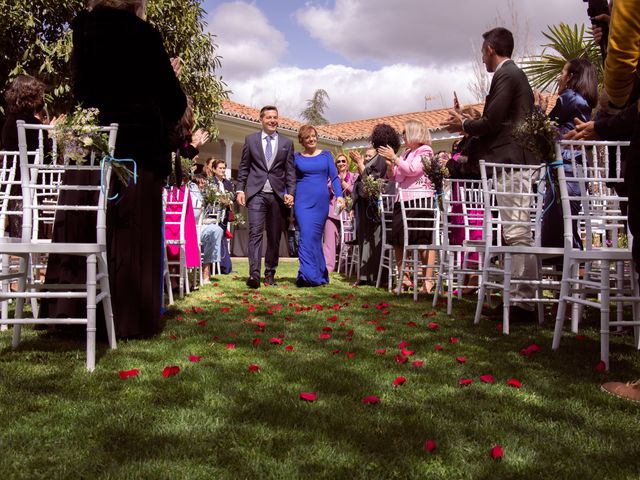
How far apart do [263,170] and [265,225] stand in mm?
728

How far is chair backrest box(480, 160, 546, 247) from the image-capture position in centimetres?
473

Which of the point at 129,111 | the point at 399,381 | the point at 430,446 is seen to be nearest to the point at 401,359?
the point at 399,381

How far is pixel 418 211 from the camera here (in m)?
7.36

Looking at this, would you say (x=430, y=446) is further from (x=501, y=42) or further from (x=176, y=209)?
(x=176, y=209)

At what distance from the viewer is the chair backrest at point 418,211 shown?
277 inches

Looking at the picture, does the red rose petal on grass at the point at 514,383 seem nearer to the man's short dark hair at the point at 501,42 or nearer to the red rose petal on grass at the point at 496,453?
the red rose petal on grass at the point at 496,453

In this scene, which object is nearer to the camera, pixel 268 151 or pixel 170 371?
pixel 170 371

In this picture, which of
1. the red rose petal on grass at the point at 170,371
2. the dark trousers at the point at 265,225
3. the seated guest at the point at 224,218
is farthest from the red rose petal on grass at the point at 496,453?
the seated guest at the point at 224,218

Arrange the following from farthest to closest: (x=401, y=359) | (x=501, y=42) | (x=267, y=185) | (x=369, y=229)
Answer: (x=369, y=229) < (x=267, y=185) < (x=501, y=42) < (x=401, y=359)

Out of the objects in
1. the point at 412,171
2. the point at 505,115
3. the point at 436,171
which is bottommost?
the point at 436,171

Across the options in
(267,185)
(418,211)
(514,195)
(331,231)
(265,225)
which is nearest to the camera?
(514,195)

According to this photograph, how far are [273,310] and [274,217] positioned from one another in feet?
9.10

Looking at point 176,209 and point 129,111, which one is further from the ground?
point 129,111

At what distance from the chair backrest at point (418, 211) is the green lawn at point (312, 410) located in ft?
9.24
